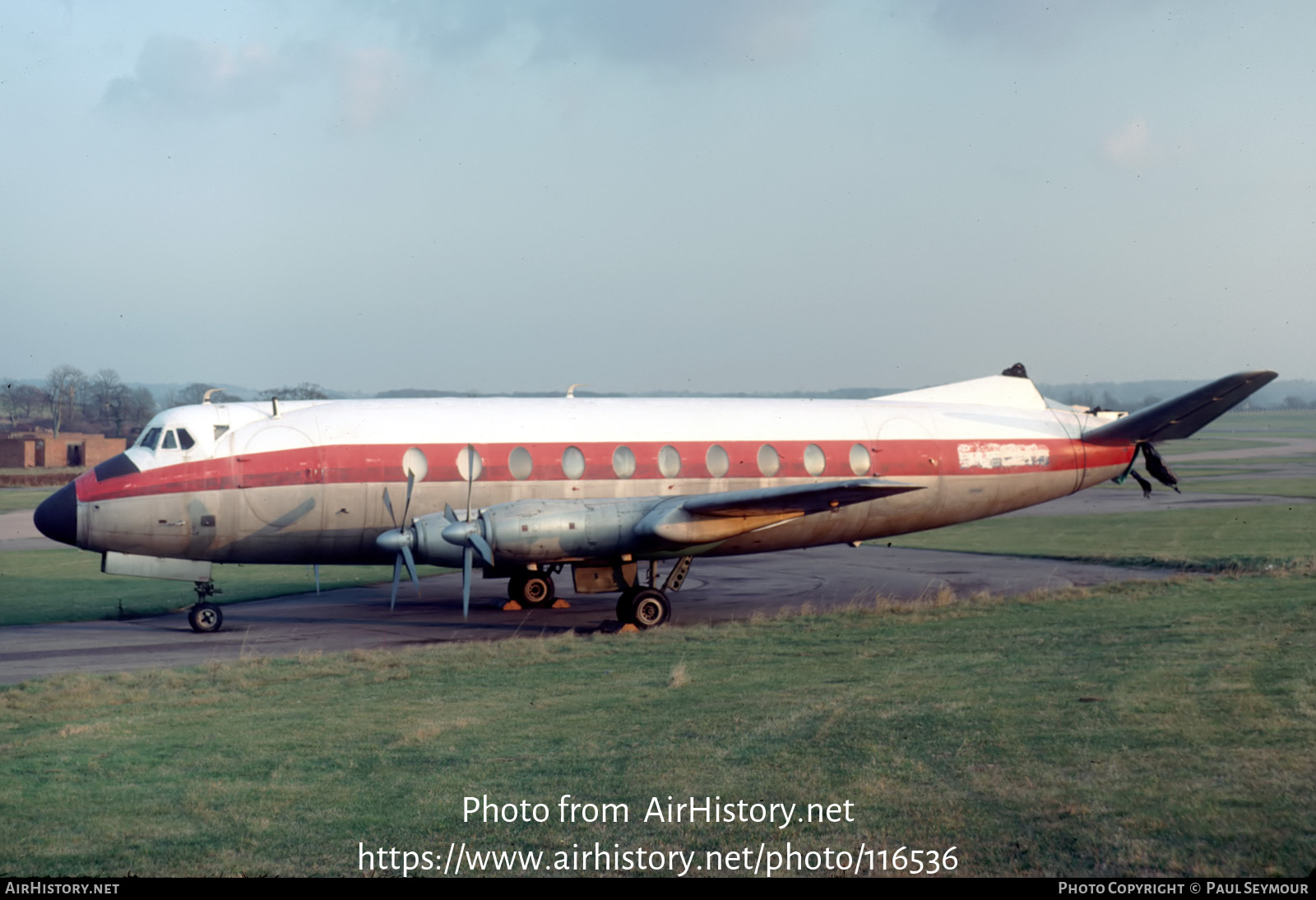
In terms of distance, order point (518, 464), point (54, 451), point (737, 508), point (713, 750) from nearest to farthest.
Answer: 1. point (713, 750)
2. point (737, 508)
3. point (518, 464)
4. point (54, 451)

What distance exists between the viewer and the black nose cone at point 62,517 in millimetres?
20688

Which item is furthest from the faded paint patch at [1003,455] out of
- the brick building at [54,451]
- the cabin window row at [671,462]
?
the brick building at [54,451]

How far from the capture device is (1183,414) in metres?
24.5

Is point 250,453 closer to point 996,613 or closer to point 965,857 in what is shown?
point 996,613

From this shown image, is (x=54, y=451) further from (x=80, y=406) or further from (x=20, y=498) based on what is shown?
(x=80, y=406)

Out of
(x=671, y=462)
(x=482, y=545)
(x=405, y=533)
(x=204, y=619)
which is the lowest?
(x=204, y=619)

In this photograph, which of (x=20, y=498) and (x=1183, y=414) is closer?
(x=1183, y=414)

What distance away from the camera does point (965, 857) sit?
23.5ft

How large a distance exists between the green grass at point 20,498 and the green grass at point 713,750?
4806cm

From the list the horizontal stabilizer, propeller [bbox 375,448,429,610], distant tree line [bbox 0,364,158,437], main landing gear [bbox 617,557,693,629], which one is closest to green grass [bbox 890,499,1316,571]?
the horizontal stabilizer

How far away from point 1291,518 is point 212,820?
40555 millimetres

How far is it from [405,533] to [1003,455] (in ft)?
46.6

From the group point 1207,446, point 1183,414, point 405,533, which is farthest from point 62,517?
point 1207,446

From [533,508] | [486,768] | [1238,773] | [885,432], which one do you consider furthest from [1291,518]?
[486,768]
